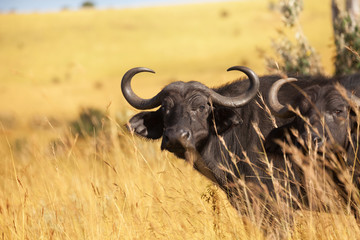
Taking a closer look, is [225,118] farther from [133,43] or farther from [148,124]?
[133,43]

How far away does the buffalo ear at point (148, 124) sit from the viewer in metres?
6.30

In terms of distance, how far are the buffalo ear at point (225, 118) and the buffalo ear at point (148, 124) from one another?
80 centimetres

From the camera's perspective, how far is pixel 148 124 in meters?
6.39

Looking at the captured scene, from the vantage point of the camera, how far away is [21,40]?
186 feet

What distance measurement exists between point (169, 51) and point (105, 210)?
47.9 m

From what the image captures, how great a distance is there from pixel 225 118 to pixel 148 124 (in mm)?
1073

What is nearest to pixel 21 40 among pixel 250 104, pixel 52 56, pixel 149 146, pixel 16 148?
pixel 52 56

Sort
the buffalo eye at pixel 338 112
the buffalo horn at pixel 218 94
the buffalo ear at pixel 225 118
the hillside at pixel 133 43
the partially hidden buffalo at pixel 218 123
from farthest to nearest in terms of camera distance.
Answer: the hillside at pixel 133 43 → the buffalo ear at pixel 225 118 → the buffalo horn at pixel 218 94 → the partially hidden buffalo at pixel 218 123 → the buffalo eye at pixel 338 112

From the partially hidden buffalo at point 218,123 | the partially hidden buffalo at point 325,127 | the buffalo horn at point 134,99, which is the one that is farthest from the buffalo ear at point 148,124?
the partially hidden buffalo at point 325,127

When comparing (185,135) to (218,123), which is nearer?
(185,135)

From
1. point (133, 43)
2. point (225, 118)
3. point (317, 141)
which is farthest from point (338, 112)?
point (133, 43)

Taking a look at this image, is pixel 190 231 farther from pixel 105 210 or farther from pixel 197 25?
pixel 197 25

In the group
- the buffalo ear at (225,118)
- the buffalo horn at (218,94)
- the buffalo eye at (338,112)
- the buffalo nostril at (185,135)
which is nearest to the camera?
the buffalo eye at (338,112)

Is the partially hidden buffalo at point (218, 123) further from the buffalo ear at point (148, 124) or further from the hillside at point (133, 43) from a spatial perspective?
the hillside at point (133, 43)
